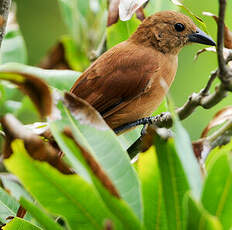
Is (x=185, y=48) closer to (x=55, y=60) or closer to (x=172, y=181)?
(x=55, y=60)

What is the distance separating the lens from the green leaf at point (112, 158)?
1.41 metres

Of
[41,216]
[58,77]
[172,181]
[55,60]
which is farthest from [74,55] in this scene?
[172,181]

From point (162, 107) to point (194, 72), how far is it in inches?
93.1

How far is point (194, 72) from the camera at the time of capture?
505 cm

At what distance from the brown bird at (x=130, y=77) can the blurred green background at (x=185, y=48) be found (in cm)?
24

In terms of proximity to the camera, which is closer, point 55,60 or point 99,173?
point 99,173

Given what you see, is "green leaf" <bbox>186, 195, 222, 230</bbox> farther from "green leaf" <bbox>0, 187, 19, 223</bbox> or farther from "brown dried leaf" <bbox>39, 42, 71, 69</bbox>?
"brown dried leaf" <bbox>39, 42, 71, 69</bbox>

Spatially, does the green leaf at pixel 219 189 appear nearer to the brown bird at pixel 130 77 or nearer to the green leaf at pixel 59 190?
the green leaf at pixel 59 190

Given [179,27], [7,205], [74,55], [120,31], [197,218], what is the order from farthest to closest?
[74,55] → [179,27] → [120,31] → [7,205] → [197,218]

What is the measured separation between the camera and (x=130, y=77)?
2951 mm

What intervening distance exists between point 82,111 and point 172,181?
12.3 inches

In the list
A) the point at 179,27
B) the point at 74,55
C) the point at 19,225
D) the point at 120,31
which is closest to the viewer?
the point at 19,225

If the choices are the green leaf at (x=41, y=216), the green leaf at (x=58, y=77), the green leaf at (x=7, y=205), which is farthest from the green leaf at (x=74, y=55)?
the green leaf at (x=41, y=216)

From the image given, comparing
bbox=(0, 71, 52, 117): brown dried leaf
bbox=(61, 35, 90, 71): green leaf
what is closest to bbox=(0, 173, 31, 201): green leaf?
bbox=(0, 71, 52, 117): brown dried leaf
